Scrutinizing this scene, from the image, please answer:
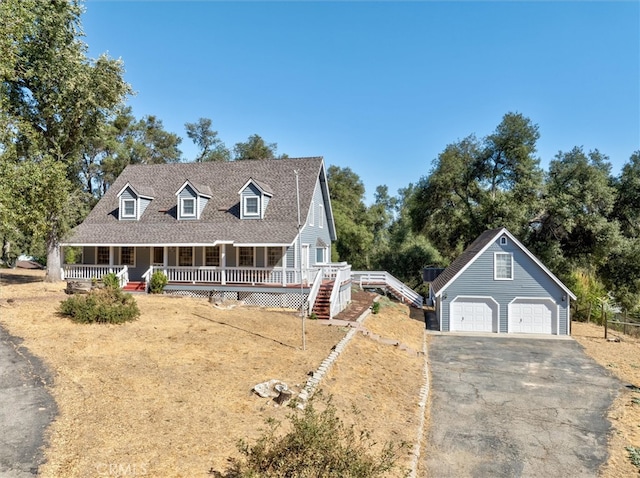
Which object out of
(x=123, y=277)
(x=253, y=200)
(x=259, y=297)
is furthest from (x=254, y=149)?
(x=259, y=297)

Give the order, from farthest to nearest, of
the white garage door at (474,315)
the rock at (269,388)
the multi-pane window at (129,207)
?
the multi-pane window at (129,207) < the white garage door at (474,315) < the rock at (269,388)

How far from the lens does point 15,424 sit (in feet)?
25.5

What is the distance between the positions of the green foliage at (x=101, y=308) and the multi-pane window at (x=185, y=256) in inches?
376

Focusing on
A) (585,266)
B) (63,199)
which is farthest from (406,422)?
(585,266)

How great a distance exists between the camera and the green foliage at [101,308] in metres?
14.4

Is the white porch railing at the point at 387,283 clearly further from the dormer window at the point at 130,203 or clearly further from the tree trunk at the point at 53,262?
the tree trunk at the point at 53,262

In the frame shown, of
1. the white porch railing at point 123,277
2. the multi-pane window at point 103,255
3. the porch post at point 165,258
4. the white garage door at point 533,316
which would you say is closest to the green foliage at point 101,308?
the porch post at point 165,258

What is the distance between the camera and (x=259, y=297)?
2170 cm

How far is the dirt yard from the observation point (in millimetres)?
7203

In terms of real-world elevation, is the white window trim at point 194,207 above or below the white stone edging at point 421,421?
above

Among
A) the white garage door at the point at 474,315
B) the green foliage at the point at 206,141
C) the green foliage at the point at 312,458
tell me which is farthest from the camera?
the green foliage at the point at 206,141

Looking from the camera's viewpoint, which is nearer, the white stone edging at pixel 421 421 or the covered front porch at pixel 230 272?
the white stone edging at pixel 421 421

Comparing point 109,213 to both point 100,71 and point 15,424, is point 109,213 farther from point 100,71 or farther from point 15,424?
point 15,424

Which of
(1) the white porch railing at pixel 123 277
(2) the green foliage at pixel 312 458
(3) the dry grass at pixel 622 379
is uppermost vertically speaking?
(1) the white porch railing at pixel 123 277
